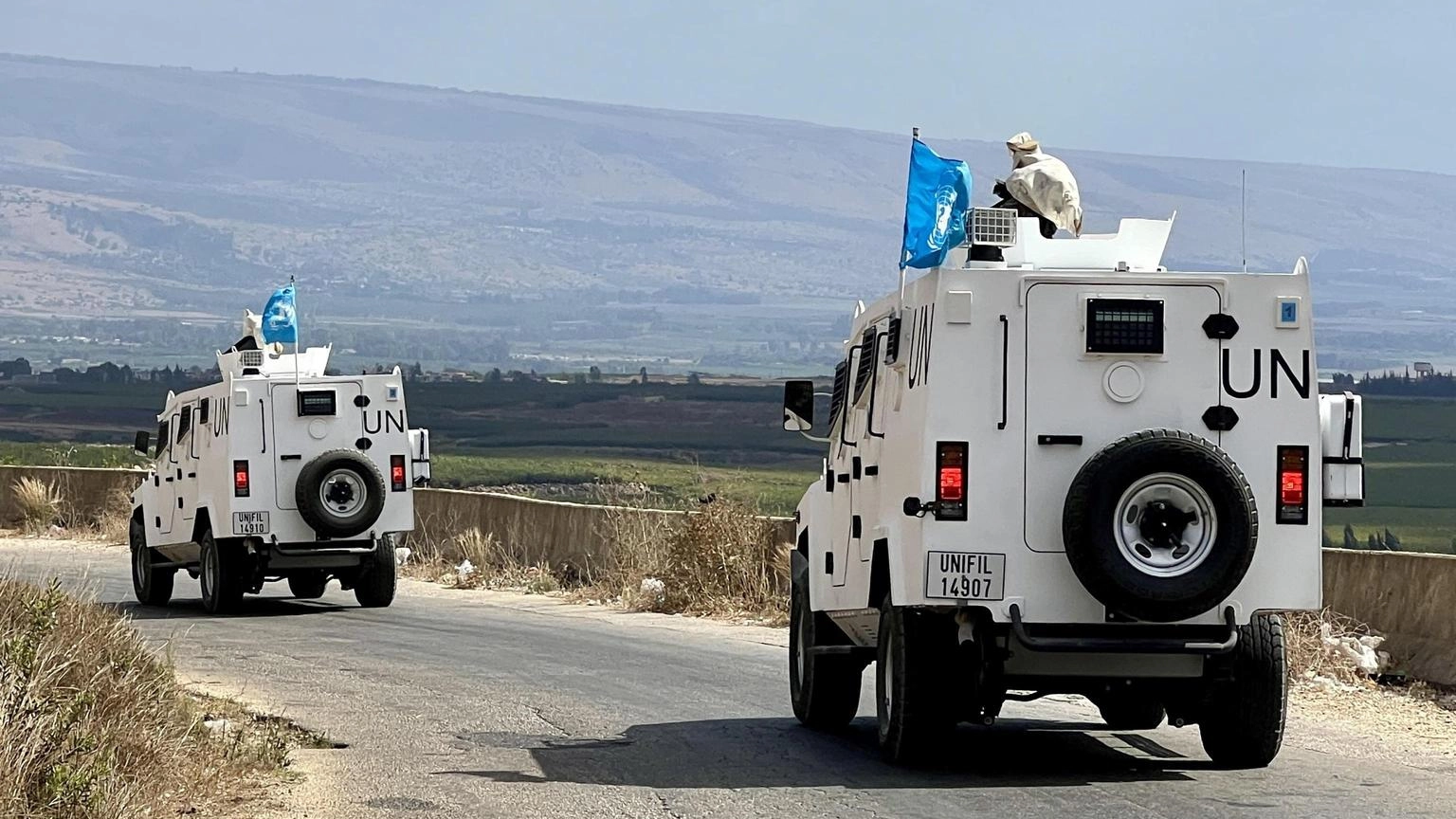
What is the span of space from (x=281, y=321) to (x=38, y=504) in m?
15.5

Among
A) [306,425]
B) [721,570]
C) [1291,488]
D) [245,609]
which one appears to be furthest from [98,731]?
[245,609]

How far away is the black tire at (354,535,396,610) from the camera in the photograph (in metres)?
23.1

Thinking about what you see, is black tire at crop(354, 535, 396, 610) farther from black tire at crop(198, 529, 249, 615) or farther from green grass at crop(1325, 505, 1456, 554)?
green grass at crop(1325, 505, 1456, 554)

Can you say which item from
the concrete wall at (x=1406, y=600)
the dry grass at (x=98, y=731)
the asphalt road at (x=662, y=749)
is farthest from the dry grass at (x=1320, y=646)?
the dry grass at (x=98, y=731)

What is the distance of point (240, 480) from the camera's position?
73.4 ft

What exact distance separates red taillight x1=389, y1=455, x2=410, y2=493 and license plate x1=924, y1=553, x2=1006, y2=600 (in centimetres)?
1260

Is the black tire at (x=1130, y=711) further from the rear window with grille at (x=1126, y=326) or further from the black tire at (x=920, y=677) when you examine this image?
the rear window with grille at (x=1126, y=326)

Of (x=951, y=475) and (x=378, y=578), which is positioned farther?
(x=378, y=578)

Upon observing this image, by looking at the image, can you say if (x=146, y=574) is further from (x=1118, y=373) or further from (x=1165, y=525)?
(x=1165, y=525)

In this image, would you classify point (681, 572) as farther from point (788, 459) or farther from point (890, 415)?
point (788, 459)

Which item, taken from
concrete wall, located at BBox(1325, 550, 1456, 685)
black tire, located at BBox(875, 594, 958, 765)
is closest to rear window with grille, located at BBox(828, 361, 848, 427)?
black tire, located at BBox(875, 594, 958, 765)

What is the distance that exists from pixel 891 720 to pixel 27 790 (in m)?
4.52

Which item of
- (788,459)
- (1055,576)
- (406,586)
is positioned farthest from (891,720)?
(788,459)

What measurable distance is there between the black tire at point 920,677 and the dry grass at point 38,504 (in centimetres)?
2864
